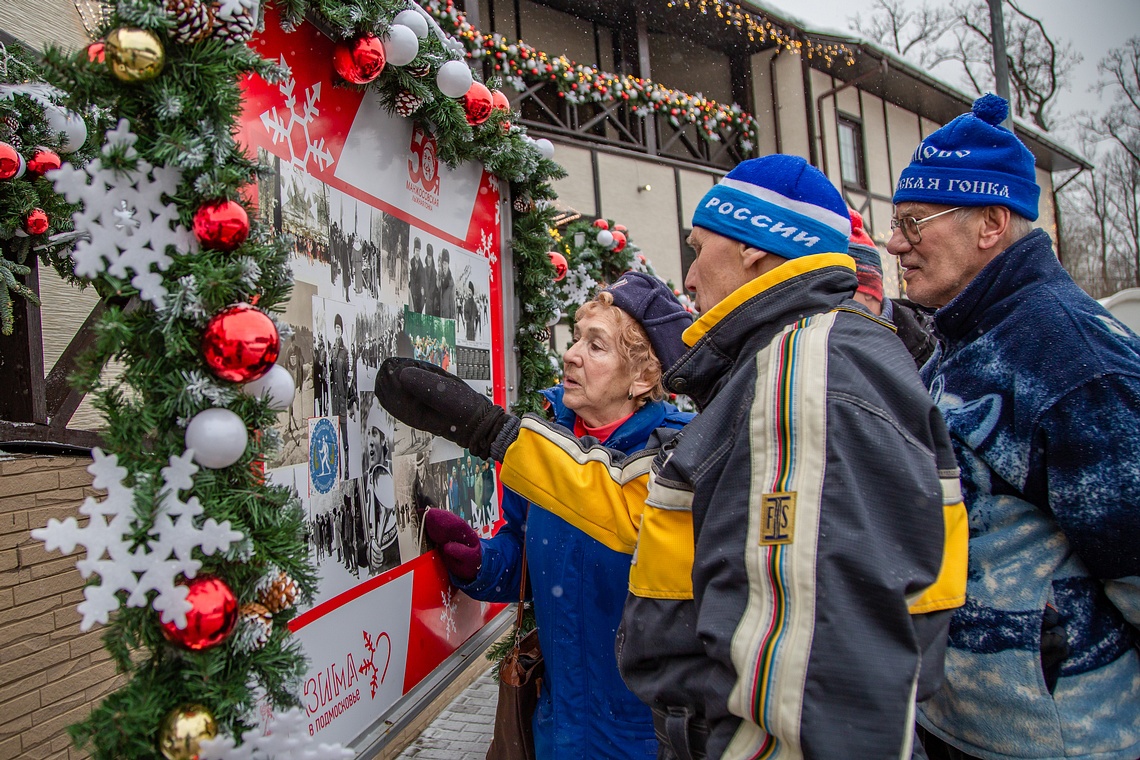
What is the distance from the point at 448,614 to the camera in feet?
8.26

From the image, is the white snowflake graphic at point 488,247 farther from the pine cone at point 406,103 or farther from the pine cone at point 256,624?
the pine cone at point 256,624

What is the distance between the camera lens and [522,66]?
1009cm

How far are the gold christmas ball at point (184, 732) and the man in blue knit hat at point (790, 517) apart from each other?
27.6 inches

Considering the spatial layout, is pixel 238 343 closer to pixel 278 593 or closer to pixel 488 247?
pixel 278 593

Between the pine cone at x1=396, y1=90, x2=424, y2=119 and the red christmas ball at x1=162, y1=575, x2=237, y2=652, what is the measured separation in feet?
4.62

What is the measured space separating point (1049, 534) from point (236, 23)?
185 centimetres

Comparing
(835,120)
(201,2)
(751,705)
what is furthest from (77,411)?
(835,120)

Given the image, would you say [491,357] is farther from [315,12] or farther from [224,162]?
[224,162]

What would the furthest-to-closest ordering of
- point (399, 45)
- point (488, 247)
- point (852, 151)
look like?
point (852, 151), point (488, 247), point (399, 45)

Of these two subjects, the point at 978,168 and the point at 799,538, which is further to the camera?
the point at 978,168

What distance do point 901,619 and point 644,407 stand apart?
1.42 m

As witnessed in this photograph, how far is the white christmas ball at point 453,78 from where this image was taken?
224 centimetres

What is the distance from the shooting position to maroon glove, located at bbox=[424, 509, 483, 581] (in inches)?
92.4

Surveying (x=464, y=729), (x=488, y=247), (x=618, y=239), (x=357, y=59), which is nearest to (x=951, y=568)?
(x=357, y=59)
